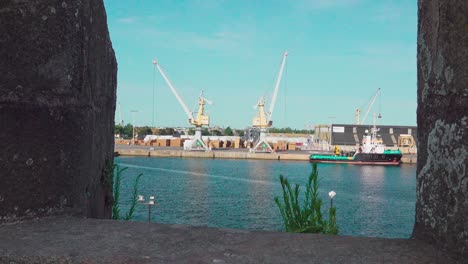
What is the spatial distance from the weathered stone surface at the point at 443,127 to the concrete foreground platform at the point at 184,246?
4.4 inches

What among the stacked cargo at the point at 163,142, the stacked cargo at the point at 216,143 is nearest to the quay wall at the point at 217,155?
the stacked cargo at the point at 216,143

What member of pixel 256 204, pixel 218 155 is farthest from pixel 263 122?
pixel 256 204

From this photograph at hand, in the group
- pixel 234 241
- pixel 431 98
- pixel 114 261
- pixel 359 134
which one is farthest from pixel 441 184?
pixel 359 134

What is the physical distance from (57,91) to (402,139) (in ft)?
390

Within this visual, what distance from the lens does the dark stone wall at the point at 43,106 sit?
232cm

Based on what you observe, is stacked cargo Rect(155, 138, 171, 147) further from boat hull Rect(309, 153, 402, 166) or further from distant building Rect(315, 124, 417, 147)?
boat hull Rect(309, 153, 402, 166)

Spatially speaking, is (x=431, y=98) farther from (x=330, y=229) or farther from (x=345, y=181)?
(x=345, y=181)

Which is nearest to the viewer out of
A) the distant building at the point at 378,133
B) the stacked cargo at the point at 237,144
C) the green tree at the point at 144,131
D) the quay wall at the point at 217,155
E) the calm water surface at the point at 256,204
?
the calm water surface at the point at 256,204

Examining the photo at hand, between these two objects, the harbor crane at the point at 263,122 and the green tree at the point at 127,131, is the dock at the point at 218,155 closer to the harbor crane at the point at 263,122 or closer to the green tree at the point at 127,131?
the harbor crane at the point at 263,122

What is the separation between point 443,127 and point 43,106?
6.14 feet

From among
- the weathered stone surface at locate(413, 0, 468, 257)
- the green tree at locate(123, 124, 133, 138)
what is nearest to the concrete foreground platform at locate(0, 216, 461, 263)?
the weathered stone surface at locate(413, 0, 468, 257)

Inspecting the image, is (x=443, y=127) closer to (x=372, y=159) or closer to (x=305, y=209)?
(x=305, y=209)

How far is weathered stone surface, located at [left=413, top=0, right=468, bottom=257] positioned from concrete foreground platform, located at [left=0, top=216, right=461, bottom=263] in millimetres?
113

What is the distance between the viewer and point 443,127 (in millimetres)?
1916
